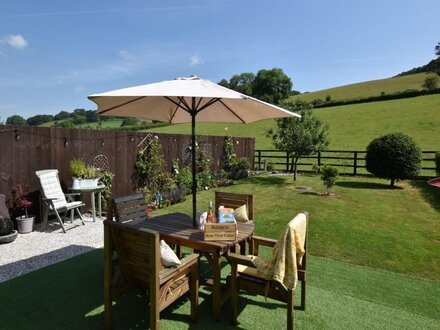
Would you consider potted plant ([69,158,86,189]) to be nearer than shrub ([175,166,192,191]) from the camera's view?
Yes

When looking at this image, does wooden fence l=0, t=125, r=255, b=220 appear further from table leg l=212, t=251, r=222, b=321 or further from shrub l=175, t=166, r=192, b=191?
table leg l=212, t=251, r=222, b=321

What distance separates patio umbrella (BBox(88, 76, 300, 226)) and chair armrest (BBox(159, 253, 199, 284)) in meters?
0.67

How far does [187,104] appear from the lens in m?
3.35

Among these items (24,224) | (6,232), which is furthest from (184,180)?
(6,232)

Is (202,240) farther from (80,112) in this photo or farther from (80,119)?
(80,112)

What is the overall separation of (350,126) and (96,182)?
26336mm

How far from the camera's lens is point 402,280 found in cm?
355

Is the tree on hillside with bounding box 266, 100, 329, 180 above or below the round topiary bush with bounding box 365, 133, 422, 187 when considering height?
above

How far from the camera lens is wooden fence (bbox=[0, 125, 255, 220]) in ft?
16.8

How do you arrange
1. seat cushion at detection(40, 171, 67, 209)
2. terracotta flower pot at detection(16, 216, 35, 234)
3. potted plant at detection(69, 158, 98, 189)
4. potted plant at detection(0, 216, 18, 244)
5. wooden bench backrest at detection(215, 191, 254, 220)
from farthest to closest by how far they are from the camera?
potted plant at detection(69, 158, 98, 189), seat cushion at detection(40, 171, 67, 209), terracotta flower pot at detection(16, 216, 35, 234), potted plant at detection(0, 216, 18, 244), wooden bench backrest at detection(215, 191, 254, 220)

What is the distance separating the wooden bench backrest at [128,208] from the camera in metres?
3.52

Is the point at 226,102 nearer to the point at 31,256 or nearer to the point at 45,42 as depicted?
the point at 31,256

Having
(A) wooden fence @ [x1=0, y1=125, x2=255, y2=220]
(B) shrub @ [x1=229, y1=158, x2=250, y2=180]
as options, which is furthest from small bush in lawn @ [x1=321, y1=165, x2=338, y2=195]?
(A) wooden fence @ [x1=0, y1=125, x2=255, y2=220]

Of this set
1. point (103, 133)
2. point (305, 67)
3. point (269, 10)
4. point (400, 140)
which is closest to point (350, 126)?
point (305, 67)
